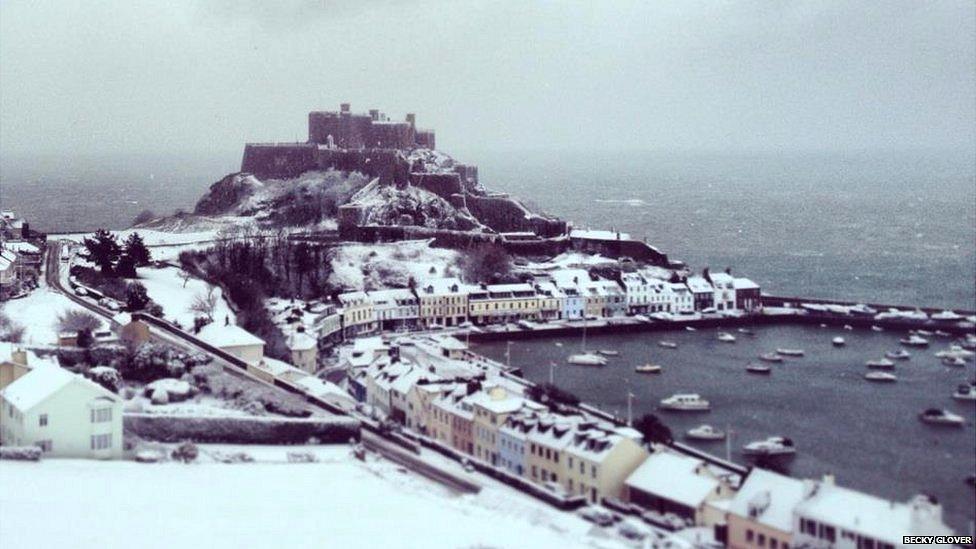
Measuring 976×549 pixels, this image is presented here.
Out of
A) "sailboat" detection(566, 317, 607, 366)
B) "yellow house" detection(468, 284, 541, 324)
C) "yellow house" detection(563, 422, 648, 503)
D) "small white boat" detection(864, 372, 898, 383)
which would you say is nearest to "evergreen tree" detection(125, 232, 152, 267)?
"yellow house" detection(468, 284, 541, 324)

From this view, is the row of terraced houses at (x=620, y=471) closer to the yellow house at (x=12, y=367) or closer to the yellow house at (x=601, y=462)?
the yellow house at (x=601, y=462)

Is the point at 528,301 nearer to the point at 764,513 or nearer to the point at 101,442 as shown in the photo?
the point at 101,442

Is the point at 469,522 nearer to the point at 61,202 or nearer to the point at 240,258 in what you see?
the point at 240,258

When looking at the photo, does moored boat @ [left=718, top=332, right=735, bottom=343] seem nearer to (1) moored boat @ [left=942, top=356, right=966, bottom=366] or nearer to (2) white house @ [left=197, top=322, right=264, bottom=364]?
(1) moored boat @ [left=942, top=356, right=966, bottom=366]

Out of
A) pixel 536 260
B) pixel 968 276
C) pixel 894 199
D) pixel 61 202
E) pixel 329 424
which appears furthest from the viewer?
pixel 61 202

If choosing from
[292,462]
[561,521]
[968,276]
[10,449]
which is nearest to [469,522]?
[561,521]

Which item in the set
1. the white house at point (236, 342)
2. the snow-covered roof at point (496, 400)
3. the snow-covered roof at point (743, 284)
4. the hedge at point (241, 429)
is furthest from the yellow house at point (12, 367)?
the snow-covered roof at point (743, 284)
